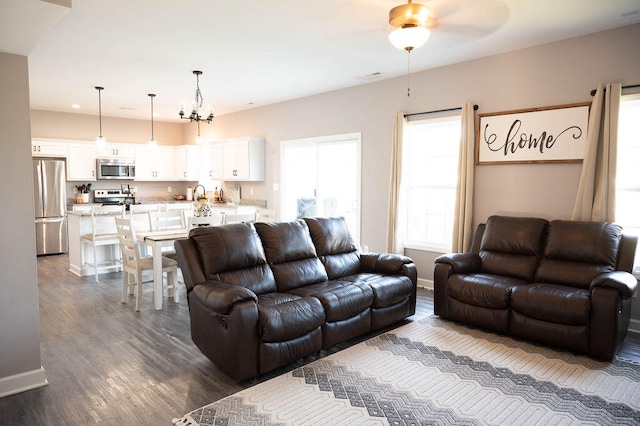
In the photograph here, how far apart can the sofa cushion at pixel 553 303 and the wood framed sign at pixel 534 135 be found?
1484 mm

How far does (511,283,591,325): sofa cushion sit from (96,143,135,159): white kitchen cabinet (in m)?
8.22

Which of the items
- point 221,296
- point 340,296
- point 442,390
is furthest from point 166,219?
point 442,390

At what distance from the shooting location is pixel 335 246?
4238 millimetres

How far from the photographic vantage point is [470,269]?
416 centimetres

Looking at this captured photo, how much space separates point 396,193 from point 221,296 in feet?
10.7

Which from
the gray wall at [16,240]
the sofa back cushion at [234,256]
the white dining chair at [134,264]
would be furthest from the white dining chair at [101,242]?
the sofa back cushion at [234,256]

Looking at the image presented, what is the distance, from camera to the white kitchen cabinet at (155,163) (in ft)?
30.1

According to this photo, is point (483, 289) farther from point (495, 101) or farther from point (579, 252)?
point (495, 101)

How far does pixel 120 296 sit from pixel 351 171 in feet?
11.9

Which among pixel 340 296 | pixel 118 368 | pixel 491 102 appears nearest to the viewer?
pixel 118 368

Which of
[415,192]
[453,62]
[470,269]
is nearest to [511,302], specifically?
[470,269]

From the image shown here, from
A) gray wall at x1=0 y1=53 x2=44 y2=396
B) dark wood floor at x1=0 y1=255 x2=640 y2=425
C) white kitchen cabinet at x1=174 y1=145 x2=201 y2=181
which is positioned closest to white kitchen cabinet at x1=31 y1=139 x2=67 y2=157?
white kitchen cabinet at x1=174 y1=145 x2=201 y2=181

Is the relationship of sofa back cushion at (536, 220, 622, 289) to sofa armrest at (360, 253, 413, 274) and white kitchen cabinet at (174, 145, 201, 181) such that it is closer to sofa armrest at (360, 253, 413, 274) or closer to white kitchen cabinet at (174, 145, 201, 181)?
sofa armrest at (360, 253, 413, 274)

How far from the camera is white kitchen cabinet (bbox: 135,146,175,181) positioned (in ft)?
30.1
